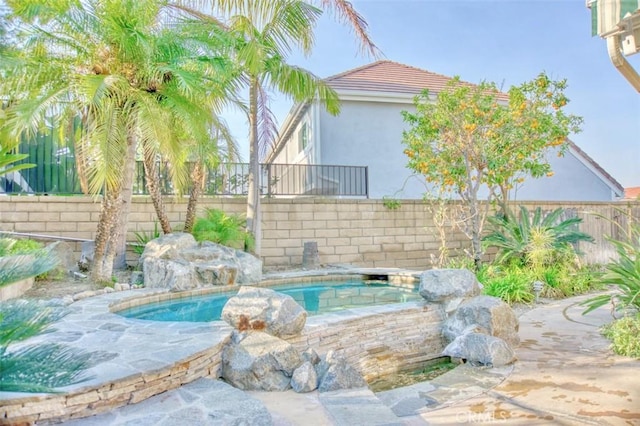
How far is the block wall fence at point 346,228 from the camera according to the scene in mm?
9469

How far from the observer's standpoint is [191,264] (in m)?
7.21

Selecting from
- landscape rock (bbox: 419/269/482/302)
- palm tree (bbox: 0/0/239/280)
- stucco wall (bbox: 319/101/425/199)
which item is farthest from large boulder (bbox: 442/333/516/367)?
stucco wall (bbox: 319/101/425/199)

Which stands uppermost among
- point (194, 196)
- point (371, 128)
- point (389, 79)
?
point (389, 79)

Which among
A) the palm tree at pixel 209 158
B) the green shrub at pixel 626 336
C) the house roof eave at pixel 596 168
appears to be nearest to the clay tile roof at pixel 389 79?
the house roof eave at pixel 596 168

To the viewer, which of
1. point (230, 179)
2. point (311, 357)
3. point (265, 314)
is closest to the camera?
point (311, 357)

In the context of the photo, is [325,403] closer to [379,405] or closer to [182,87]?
[379,405]

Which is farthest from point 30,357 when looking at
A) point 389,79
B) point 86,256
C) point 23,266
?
point 389,79

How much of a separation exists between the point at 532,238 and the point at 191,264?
7.14m

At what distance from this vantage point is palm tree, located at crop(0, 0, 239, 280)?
6046 millimetres

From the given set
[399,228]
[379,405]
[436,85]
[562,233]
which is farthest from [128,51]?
[436,85]

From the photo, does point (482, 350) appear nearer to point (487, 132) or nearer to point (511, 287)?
point (511, 287)

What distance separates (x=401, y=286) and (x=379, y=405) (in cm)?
543

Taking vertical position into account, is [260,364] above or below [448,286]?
below

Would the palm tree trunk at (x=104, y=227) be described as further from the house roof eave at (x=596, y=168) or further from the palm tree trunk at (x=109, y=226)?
the house roof eave at (x=596, y=168)
